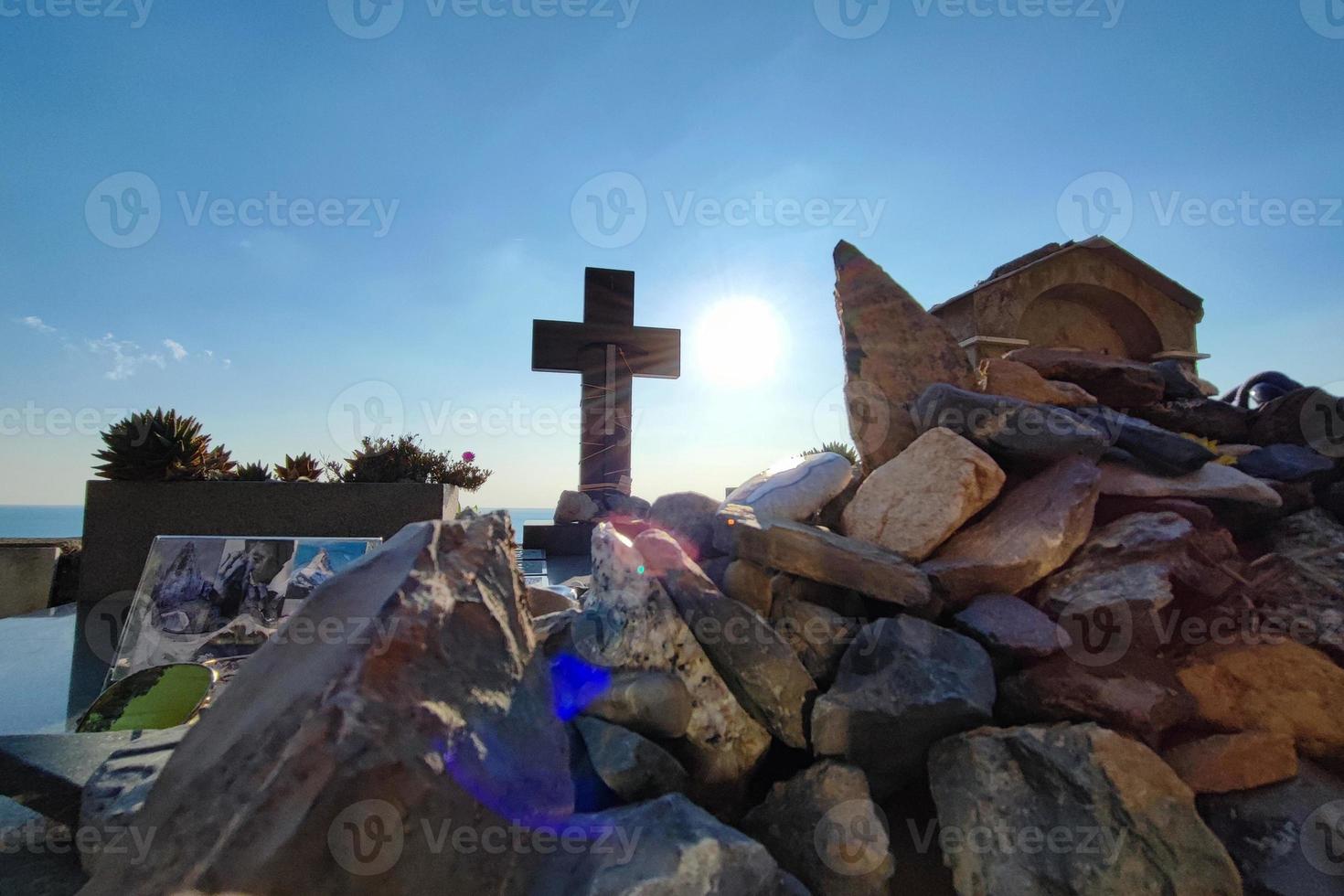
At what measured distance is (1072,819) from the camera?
6.31ft

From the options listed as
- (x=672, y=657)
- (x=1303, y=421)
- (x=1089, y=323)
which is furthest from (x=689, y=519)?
(x=1089, y=323)

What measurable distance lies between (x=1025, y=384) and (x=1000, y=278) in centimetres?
261

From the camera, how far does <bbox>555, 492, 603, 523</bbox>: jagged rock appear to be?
900 cm

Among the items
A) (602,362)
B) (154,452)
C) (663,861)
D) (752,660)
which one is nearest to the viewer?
(663,861)

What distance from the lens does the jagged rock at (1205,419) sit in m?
3.95

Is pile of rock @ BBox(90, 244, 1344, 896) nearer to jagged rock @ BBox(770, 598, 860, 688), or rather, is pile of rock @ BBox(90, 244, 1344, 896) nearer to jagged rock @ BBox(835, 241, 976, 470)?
jagged rock @ BBox(770, 598, 860, 688)

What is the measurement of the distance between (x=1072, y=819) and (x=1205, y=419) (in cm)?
341

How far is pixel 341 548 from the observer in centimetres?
497

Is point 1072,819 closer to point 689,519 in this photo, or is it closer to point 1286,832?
point 1286,832

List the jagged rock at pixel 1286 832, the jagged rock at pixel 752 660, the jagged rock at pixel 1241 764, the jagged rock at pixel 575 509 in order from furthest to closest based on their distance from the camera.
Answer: the jagged rock at pixel 575 509 < the jagged rock at pixel 752 660 < the jagged rock at pixel 1241 764 < the jagged rock at pixel 1286 832

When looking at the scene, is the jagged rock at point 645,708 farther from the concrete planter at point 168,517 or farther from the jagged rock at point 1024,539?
the concrete planter at point 168,517

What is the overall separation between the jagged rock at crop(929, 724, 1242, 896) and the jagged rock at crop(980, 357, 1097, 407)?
2.29m

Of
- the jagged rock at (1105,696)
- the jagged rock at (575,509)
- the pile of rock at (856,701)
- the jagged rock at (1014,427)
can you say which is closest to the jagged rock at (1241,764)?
the pile of rock at (856,701)

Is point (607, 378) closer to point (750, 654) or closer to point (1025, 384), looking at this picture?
point (1025, 384)
